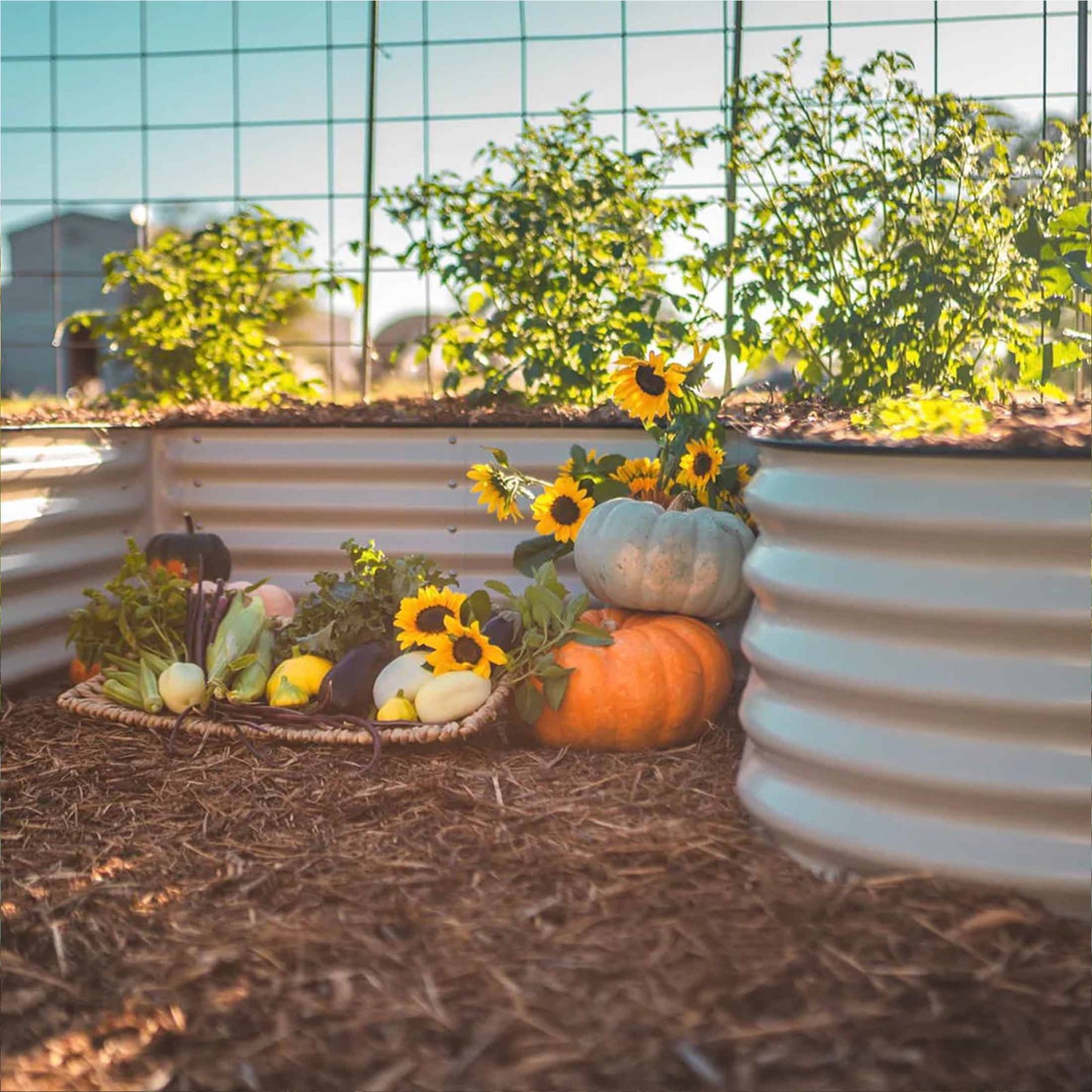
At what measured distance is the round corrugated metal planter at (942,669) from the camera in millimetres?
1760

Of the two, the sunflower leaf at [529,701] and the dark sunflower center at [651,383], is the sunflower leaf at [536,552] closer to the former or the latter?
the dark sunflower center at [651,383]

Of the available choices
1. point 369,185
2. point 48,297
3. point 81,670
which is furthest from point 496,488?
point 48,297

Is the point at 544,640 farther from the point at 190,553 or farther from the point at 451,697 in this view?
the point at 190,553

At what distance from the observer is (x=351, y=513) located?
3.80 m

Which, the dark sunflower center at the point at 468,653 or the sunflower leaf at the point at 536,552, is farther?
the sunflower leaf at the point at 536,552

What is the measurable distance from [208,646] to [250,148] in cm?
305

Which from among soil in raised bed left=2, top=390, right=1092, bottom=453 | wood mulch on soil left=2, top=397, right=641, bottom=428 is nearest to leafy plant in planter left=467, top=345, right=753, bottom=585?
soil in raised bed left=2, top=390, right=1092, bottom=453

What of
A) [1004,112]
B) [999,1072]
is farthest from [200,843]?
[1004,112]

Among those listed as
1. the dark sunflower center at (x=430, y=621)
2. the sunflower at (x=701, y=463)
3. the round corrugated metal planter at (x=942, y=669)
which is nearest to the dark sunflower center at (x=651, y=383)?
the sunflower at (x=701, y=463)

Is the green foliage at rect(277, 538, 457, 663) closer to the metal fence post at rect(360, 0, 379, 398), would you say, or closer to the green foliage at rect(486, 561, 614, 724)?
the green foliage at rect(486, 561, 614, 724)

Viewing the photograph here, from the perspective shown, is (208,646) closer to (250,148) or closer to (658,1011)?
(658,1011)

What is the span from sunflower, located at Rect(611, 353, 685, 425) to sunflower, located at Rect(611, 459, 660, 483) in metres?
0.16

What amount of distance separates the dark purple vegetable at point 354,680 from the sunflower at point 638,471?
0.81 meters

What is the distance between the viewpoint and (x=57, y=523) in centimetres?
355
